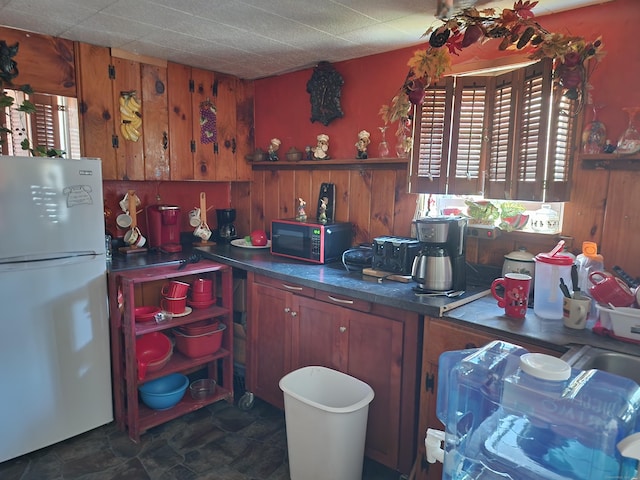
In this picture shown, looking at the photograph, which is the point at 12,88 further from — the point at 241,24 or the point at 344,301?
the point at 344,301

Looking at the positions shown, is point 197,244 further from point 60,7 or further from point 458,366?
point 458,366

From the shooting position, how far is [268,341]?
262 centimetres

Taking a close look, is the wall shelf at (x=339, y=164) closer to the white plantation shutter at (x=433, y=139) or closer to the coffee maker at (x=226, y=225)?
the white plantation shutter at (x=433, y=139)

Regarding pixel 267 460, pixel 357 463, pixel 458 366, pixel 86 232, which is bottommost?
pixel 267 460

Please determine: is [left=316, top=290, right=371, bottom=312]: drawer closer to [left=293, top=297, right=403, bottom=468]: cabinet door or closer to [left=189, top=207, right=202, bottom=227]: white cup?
[left=293, top=297, right=403, bottom=468]: cabinet door

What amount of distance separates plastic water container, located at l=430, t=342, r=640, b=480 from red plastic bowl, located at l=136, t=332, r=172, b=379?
194 centimetres

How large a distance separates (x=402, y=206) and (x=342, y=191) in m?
0.47

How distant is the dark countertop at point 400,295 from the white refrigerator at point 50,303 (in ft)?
0.83

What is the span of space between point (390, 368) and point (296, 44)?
6.15 ft

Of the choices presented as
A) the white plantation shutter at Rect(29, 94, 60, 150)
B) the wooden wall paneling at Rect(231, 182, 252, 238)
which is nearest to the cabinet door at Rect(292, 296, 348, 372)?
the wooden wall paneling at Rect(231, 182, 252, 238)

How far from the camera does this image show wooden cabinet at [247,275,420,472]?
6.44 ft

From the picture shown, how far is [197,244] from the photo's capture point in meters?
3.26

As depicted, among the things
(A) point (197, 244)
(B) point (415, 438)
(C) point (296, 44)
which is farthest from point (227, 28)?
(B) point (415, 438)

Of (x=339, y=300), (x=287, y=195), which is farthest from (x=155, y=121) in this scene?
(x=339, y=300)
